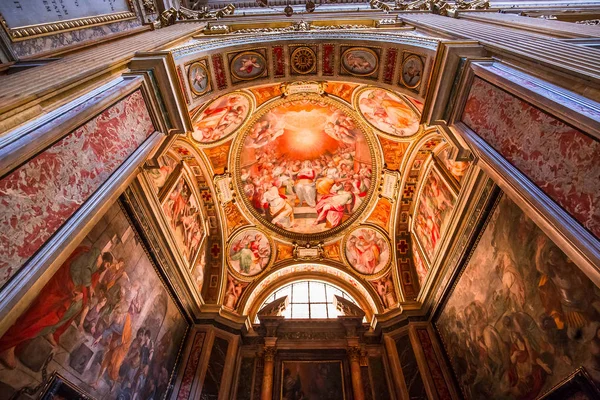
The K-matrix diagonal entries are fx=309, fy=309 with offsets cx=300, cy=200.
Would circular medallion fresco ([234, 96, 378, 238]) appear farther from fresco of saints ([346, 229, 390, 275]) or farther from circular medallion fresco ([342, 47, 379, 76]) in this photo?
circular medallion fresco ([342, 47, 379, 76])

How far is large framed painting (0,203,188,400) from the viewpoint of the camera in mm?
3998

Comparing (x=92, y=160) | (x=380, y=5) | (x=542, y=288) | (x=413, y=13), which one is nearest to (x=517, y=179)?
(x=542, y=288)

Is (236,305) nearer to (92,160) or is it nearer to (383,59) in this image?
(92,160)

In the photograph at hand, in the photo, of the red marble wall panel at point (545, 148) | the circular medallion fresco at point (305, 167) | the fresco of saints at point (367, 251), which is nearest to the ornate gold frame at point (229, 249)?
the circular medallion fresco at point (305, 167)

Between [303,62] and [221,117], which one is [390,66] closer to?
[303,62]

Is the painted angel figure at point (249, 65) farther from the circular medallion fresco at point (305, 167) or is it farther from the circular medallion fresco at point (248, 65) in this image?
the circular medallion fresco at point (305, 167)

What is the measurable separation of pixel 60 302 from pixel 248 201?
6796 millimetres

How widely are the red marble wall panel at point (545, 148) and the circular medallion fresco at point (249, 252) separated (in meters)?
8.16

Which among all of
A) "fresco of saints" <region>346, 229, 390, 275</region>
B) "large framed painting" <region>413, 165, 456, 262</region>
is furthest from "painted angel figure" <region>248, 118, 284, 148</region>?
"large framed painting" <region>413, 165, 456, 262</region>

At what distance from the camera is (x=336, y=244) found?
37.6 ft

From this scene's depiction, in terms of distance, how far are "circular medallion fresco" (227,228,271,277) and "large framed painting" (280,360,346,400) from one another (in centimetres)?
333

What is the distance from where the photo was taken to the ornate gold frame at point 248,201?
386 inches

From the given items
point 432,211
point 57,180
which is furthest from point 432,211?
point 57,180

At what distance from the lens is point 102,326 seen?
5367 millimetres
